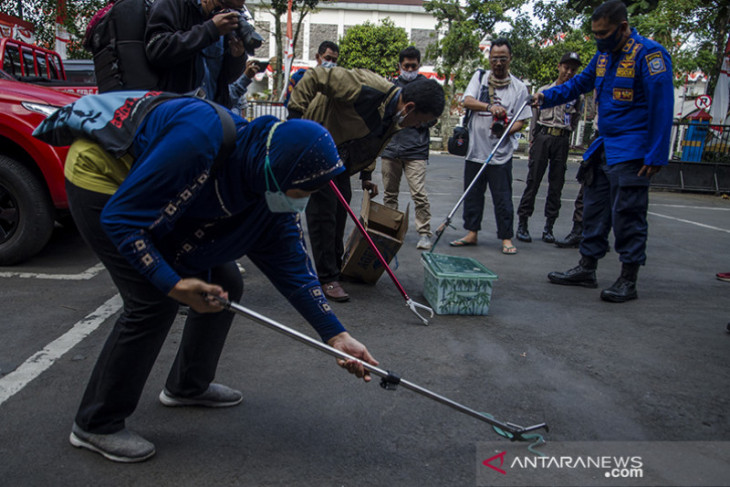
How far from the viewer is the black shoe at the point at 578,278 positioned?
4.69 meters

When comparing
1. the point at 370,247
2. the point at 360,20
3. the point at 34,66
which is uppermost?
the point at 360,20

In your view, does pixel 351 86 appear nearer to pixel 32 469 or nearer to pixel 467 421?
pixel 467 421

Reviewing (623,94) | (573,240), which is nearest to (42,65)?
(623,94)

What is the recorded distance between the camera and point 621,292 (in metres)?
4.30

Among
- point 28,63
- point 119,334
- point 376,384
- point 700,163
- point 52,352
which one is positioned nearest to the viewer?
point 119,334

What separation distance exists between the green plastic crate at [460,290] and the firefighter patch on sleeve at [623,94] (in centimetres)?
174

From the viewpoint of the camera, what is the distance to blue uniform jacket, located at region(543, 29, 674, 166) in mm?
4027

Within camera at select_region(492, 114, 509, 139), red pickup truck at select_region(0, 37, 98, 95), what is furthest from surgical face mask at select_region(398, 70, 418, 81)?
red pickup truck at select_region(0, 37, 98, 95)

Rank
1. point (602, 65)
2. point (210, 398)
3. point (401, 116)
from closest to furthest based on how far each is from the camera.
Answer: point (210, 398) < point (401, 116) < point (602, 65)

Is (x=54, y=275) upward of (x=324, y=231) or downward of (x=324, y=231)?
downward

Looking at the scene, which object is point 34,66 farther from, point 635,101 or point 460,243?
point 635,101

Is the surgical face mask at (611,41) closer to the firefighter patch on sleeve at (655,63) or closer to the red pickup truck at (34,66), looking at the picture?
the firefighter patch on sleeve at (655,63)

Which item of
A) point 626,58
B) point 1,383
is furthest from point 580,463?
point 626,58

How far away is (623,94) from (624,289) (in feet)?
4.89
